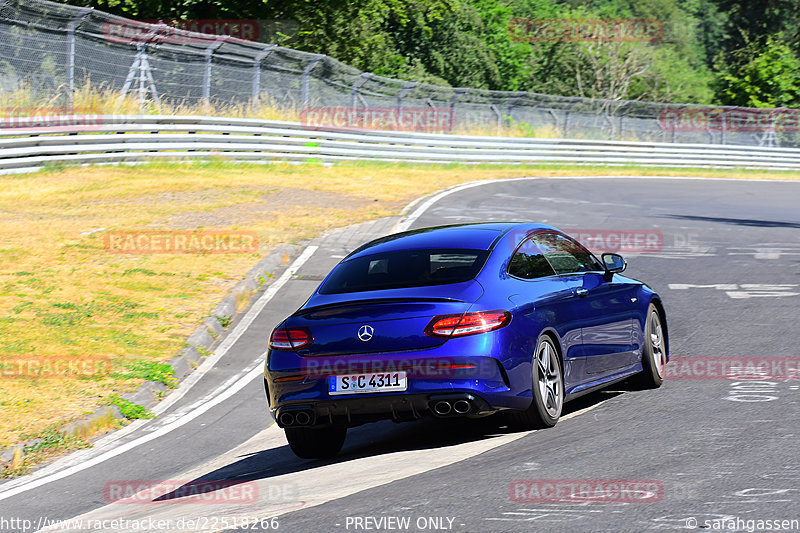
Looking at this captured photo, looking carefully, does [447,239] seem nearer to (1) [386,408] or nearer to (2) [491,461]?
(1) [386,408]

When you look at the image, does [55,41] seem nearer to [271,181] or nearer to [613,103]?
[271,181]

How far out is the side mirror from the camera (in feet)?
27.9

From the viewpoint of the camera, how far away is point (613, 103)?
4159 cm

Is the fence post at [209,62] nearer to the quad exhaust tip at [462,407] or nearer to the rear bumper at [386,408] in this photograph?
the rear bumper at [386,408]

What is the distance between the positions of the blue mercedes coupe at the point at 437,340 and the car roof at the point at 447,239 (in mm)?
15

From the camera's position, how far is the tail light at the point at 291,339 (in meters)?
6.97

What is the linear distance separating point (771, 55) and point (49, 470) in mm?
52970

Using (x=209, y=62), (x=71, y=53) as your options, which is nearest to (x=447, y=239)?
(x=71, y=53)

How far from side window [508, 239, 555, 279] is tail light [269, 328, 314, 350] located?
147 centimetres

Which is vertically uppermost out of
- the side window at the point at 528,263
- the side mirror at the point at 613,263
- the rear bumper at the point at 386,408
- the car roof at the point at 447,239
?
the car roof at the point at 447,239

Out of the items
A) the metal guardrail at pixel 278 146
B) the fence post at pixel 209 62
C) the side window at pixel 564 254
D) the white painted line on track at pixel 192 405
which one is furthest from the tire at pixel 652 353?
the fence post at pixel 209 62

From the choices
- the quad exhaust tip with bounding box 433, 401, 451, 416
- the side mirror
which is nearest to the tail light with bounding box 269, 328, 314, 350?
the quad exhaust tip with bounding box 433, 401, 451, 416

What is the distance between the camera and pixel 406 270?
7324 millimetres

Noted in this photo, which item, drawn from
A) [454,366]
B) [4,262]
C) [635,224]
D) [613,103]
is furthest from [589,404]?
[613,103]
